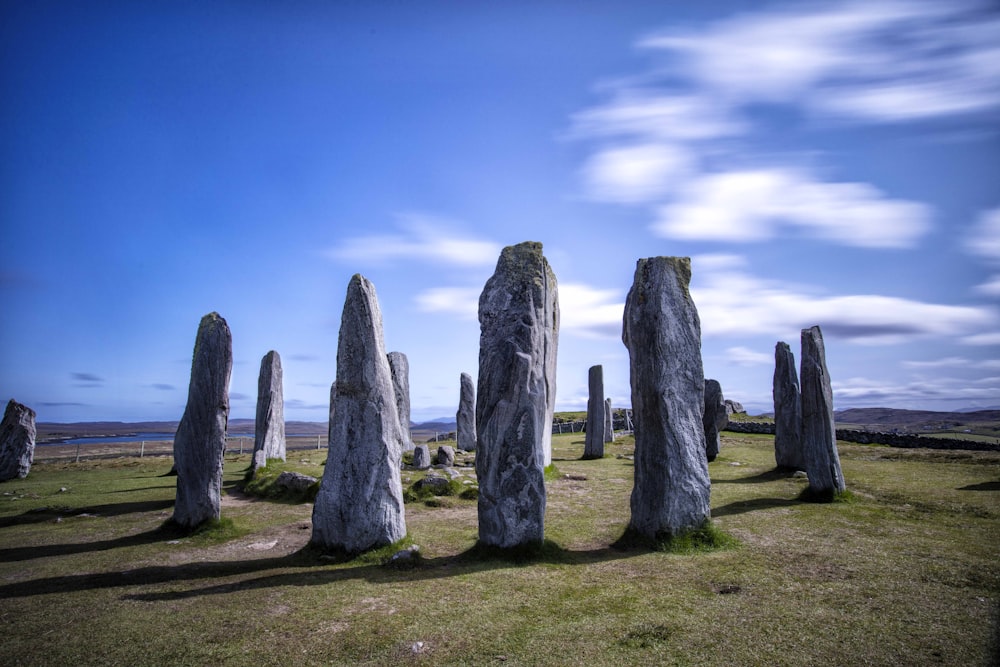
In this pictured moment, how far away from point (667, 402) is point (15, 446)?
2381 centimetres

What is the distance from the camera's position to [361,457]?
9000mm

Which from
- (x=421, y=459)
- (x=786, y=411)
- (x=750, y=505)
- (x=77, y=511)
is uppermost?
(x=786, y=411)

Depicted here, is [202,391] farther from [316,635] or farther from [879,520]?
[879,520]

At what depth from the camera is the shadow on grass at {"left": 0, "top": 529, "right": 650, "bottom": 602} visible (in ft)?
25.0

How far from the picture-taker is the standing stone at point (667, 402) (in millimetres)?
9000

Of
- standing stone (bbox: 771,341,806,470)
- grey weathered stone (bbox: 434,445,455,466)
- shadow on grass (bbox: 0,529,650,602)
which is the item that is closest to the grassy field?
shadow on grass (bbox: 0,529,650,602)

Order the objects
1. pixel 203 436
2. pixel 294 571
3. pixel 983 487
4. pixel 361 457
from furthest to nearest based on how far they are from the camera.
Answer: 1. pixel 983 487
2. pixel 203 436
3. pixel 361 457
4. pixel 294 571

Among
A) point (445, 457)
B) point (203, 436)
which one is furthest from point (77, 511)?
point (445, 457)

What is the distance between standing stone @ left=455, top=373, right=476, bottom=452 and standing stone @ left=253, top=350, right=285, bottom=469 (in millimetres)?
9009

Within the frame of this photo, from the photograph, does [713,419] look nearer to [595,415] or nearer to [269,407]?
[595,415]

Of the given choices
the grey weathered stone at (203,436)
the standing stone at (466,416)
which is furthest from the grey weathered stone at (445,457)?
the grey weathered stone at (203,436)

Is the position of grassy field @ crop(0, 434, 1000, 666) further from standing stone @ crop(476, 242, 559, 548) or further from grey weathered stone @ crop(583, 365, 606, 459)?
grey weathered stone @ crop(583, 365, 606, 459)

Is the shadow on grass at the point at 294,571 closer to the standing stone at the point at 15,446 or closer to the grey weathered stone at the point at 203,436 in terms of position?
the grey weathered stone at the point at 203,436

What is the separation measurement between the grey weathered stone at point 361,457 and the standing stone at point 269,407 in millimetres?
11238
